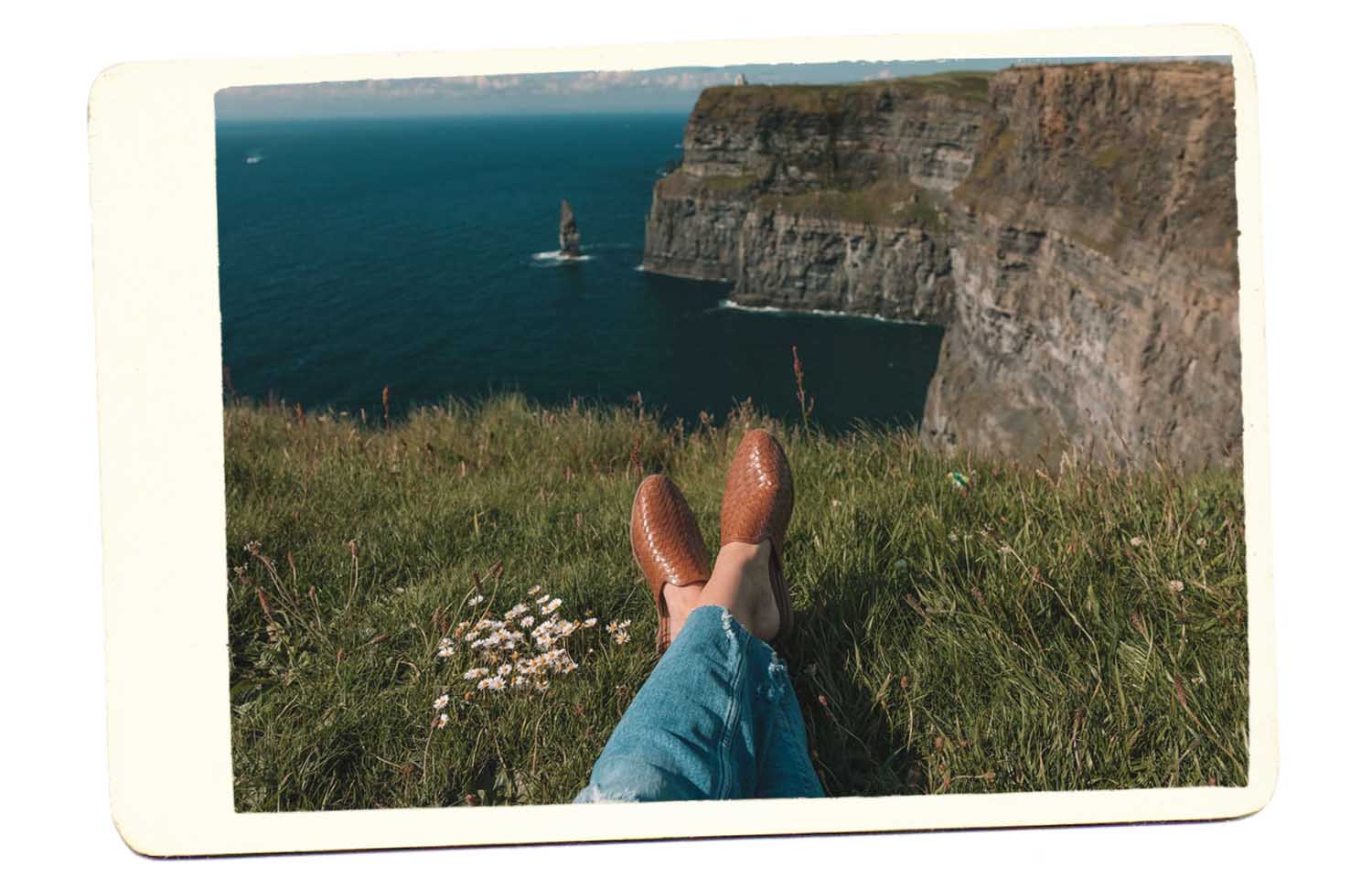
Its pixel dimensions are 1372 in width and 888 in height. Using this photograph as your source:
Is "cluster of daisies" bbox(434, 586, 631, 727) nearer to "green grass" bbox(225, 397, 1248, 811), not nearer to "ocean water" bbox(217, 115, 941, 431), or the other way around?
"green grass" bbox(225, 397, 1248, 811)

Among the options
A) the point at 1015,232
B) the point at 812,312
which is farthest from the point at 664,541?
the point at 812,312

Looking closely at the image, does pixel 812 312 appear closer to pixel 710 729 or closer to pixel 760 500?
pixel 760 500

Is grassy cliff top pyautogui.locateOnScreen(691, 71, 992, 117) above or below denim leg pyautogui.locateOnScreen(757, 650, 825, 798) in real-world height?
above

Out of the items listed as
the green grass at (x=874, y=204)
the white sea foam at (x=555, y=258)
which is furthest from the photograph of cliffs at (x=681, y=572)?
the white sea foam at (x=555, y=258)

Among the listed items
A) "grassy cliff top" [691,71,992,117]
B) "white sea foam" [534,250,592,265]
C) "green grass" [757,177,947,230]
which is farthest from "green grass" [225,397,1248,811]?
"white sea foam" [534,250,592,265]

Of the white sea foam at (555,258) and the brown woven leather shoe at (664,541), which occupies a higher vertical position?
the white sea foam at (555,258)

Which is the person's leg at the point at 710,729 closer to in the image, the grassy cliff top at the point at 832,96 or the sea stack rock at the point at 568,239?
the grassy cliff top at the point at 832,96
